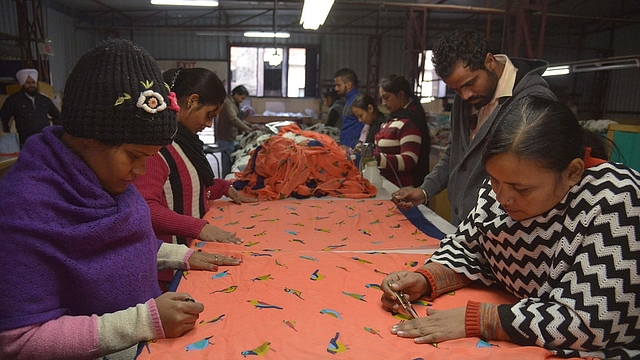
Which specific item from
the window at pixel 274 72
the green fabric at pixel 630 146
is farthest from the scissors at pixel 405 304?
the window at pixel 274 72

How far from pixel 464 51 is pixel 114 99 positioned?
59.4 inches

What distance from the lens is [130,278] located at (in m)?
1.11

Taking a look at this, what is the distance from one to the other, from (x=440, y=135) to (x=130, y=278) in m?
7.33

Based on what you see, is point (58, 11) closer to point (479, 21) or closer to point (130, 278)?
point (479, 21)

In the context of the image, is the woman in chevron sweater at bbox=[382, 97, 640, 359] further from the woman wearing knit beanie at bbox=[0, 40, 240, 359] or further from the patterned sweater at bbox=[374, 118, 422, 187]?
the patterned sweater at bbox=[374, 118, 422, 187]

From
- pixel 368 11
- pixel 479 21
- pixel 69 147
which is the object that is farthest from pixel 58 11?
pixel 69 147

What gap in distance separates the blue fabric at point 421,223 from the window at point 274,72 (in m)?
11.8

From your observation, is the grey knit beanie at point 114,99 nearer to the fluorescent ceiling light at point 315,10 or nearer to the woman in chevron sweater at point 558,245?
the woman in chevron sweater at point 558,245

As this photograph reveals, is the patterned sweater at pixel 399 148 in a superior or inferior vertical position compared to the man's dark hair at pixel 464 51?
inferior

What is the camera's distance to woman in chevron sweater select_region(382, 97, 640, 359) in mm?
974

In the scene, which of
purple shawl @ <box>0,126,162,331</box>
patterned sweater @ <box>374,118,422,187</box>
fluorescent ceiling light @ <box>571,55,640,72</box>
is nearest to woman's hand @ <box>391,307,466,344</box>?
purple shawl @ <box>0,126,162,331</box>

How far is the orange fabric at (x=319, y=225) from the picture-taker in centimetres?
209

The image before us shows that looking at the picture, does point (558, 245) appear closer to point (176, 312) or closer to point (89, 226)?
point (176, 312)

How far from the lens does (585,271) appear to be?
1.00m
